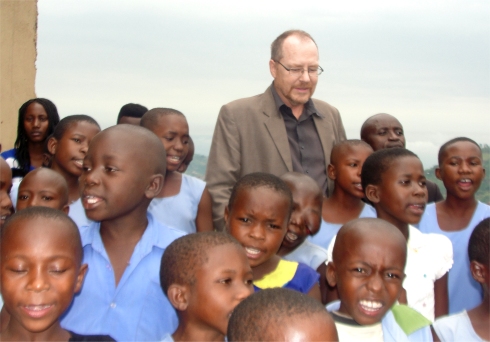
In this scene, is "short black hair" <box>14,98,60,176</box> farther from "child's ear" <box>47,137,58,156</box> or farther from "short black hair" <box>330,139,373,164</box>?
"short black hair" <box>330,139,373,164</box>

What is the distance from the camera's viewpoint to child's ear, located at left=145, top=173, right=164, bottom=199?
91.5 inches

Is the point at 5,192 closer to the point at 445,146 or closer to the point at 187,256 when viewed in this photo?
the point at 187,256

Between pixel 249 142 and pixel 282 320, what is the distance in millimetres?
2184

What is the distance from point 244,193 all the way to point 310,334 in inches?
45.7

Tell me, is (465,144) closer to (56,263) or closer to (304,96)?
(304,96)

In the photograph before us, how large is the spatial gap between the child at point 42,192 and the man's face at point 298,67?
1.53m

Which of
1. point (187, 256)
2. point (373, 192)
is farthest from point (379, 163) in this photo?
point (187, 256)

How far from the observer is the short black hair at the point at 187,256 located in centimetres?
194

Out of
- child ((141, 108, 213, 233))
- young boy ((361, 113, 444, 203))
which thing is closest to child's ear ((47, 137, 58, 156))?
child ((141, 108, 213, 233))

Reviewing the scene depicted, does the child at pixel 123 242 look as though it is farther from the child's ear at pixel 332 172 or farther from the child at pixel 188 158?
the child at pixel 188 158

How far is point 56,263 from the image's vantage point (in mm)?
1817

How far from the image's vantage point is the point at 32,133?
4.13 m

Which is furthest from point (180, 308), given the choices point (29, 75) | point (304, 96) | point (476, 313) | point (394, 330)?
point (29, 75)

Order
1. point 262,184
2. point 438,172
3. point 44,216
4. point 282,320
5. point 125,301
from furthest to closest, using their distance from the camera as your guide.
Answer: point 438,172, point 262,184, point 125,301, point 44,216, point 282,320
